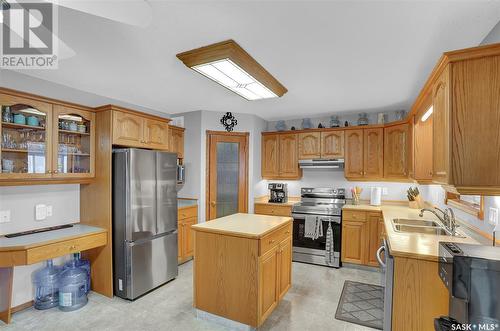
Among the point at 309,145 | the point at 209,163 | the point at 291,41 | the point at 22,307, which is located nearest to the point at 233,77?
the point at 291,41

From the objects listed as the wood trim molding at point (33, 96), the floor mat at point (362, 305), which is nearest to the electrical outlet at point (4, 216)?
the wood trim molding at point (33, 96)

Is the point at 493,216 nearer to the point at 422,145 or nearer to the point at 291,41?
the point at 422,145

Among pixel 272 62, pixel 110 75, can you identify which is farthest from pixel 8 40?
pixel 272 62

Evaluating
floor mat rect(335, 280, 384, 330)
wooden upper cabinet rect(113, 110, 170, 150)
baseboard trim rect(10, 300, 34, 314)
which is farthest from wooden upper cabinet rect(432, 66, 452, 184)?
baseboard trim rect(10, 300, 34, 314)

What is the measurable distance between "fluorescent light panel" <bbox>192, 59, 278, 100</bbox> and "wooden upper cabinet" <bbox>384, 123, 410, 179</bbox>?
215cm

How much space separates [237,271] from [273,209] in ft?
7.45

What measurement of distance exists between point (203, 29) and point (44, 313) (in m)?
3.16

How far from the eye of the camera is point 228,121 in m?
4.41

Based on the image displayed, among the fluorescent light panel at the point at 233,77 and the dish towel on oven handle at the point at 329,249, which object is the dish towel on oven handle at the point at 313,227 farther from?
the fluorescent light panel at the point at 233,77

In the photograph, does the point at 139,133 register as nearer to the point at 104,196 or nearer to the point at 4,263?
the point at 104,196

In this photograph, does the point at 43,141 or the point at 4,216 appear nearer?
the point at 4,216

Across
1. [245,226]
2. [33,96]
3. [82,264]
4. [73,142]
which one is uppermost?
[33,96]

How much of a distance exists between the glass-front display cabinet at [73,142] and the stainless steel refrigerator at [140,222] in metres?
0.35

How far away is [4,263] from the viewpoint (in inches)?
84.7
